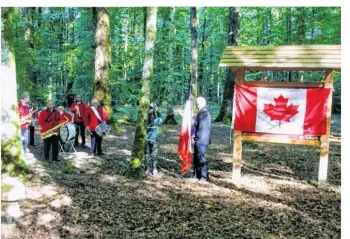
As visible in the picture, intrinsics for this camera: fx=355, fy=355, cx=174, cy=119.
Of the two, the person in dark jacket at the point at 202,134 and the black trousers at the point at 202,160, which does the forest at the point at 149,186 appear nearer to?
the black trousers at the point at 202,160

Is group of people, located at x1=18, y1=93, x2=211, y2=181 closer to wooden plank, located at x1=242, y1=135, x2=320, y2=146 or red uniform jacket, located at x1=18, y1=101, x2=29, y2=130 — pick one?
red uniform jacket, located at x1=18, y1=101, x2=29, y2=130

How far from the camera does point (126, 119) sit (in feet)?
64.1

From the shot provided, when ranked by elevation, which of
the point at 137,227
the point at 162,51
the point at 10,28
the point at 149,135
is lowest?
the point at 137,227

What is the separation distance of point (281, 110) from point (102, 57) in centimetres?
924

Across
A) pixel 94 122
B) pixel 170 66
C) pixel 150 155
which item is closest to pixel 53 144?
pixel 94 122

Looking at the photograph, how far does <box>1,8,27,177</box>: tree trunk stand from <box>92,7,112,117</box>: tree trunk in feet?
28.2

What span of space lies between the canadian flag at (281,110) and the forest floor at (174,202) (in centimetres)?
136

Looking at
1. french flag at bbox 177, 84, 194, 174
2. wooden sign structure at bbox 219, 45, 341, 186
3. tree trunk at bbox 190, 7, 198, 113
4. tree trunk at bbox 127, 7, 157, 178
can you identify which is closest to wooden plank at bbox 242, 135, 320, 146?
wooden sign structure at bbox 219, 45, 341, 186

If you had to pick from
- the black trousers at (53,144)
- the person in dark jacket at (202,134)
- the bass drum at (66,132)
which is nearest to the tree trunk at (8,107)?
the black trousers at (53,144)

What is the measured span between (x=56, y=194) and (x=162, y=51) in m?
14.9

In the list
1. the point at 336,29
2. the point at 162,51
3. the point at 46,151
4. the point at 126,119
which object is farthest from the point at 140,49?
the point at 46,151

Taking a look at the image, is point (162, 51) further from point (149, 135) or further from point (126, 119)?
point (149, 135)

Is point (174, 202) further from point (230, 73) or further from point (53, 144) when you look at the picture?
point (230, 73)

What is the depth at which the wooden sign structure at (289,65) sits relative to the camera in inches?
306
